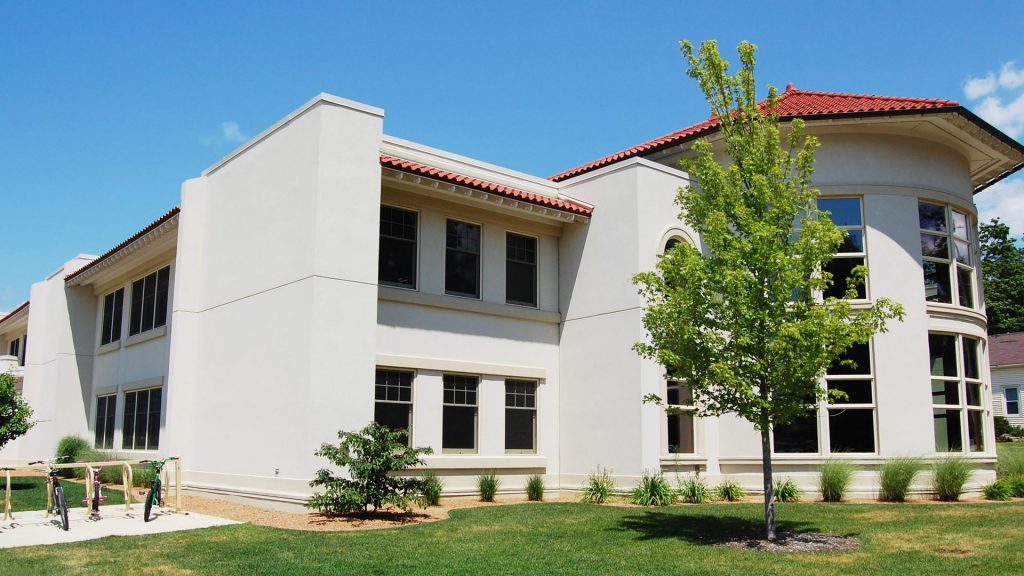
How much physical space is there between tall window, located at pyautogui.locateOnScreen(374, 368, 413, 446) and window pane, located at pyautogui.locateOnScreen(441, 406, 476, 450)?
2.88ft

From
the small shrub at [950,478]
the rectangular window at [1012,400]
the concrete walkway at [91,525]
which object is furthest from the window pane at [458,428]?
the rectangular window at [1012,400]

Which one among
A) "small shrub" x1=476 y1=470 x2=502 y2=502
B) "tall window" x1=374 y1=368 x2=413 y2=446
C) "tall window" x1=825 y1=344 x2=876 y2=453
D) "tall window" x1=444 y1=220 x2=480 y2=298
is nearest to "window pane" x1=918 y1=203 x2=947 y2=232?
"tall window" x1=825 y1=344 x2=876 y2=453

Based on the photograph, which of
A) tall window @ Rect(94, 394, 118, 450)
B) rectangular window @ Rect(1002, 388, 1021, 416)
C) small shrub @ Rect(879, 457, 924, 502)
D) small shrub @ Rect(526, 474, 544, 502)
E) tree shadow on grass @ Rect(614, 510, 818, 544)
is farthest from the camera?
rectangular window @ Rect(1002, 388, 1021, 416)

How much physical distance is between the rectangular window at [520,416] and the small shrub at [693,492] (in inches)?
142

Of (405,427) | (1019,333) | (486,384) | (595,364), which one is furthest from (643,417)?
(1019,333)

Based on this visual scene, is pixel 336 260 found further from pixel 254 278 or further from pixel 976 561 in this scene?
pixel 976 561

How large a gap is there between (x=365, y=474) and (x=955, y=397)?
44.5ft

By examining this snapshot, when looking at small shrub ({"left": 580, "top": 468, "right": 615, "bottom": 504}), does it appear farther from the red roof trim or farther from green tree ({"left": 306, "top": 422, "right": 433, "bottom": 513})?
the red roof trim

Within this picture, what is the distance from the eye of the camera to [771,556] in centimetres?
1125

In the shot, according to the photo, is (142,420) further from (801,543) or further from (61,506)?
(801,543)

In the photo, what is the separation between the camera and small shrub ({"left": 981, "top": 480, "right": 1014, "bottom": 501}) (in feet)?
60.8

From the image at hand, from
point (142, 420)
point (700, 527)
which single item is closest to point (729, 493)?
point (700, 527)

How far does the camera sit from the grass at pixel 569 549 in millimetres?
10367

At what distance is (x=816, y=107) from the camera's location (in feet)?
67.5
